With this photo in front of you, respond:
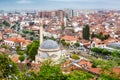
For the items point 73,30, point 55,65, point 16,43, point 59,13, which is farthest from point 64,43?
point 59,13

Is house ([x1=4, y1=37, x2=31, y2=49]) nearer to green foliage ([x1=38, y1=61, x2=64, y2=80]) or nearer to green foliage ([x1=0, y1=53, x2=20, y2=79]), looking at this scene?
green foliage ([x1=0, y1=53, x2=20, y2=79])

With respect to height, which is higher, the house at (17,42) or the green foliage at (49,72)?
the green foliage at (49,72)

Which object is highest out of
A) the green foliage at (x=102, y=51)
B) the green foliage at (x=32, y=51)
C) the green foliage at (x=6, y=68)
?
the green foliage at (x=6, y=68)

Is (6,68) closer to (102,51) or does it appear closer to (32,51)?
(32,51)

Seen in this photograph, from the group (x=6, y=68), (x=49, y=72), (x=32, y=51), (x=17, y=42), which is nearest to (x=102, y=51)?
(x=32, y=51)

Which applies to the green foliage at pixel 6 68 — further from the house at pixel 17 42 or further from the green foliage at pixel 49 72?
the house at pixel 17 42

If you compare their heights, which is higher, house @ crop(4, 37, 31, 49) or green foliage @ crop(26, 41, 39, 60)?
green foliage @ crop(26, 41, 39, 60)

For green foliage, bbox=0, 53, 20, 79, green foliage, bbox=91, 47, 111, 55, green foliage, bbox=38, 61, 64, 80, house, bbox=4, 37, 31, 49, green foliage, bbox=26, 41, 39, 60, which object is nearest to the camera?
green foliage, bbox=0, 53, 20, 79

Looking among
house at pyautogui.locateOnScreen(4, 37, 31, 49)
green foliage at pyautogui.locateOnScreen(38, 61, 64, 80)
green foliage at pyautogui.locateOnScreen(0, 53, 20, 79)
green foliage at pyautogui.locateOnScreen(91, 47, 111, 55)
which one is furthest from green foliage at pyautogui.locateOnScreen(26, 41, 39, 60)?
green foliage at pyautogui.locateOnScreen(38, 61, 64, 80)

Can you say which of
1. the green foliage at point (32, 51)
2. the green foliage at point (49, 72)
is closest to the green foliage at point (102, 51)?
the green foliage at point (32, 51)

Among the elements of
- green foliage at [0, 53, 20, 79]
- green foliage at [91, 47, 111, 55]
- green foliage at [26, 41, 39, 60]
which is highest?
green foliage at [0, 53, 20, 79]

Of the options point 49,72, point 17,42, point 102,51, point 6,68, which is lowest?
point 102,51

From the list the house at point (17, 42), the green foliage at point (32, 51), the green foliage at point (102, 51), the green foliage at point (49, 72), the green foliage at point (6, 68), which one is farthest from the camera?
the house at point (17, 42)
